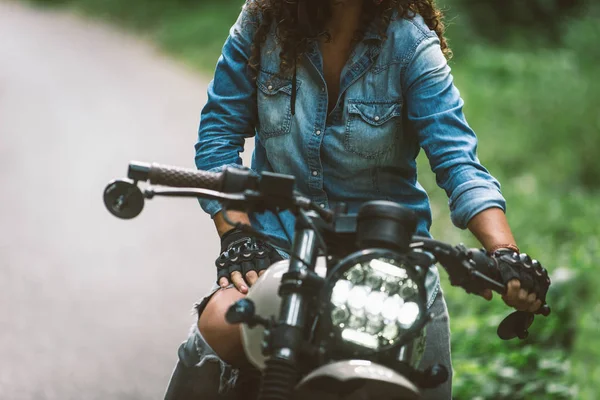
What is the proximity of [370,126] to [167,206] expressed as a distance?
20.8 ft

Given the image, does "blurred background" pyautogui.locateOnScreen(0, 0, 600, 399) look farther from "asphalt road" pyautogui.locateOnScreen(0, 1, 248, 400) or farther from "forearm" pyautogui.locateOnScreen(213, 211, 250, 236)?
"forearm" pyautogui.locateOnScreen(213, 211, 250, 236)

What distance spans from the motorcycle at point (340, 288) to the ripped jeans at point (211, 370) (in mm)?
393

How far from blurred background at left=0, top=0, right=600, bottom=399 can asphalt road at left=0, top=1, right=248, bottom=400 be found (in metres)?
0.02

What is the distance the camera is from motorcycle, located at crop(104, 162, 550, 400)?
1865mm

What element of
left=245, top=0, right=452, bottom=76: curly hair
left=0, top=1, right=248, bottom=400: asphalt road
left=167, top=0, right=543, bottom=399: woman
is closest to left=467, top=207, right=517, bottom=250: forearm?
left=167, top=0, right=543, bottom=399: woman

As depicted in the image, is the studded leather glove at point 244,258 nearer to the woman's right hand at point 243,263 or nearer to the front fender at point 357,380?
the woman's right hand at point 243,263

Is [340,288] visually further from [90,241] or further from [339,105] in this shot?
[90,241]

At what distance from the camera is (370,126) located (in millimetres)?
2848

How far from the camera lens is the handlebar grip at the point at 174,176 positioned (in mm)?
2088

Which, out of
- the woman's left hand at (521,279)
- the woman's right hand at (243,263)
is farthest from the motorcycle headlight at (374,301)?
the woman's right hand at (243,263)

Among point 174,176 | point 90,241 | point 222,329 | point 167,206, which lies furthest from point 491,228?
point 167,206

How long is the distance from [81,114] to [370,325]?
10.9 meters

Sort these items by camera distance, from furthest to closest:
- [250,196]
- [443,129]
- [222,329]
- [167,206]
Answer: [167,206] < [443,129] < [222,329] < [250,196]

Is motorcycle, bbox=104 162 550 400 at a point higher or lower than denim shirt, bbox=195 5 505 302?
lower
